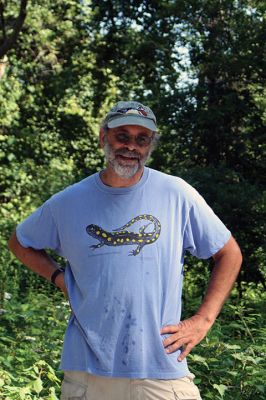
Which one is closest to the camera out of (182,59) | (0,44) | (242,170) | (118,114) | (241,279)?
(118,114)

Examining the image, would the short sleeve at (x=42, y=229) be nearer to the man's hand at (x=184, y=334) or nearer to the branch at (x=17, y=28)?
the man's hand at (x=184, y=334)

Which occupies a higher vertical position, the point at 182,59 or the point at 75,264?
the point at 182,59

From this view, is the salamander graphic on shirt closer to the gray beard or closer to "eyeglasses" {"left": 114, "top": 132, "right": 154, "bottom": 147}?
the gray beard

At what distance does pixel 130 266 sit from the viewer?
111 inches

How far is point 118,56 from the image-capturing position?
17703mm

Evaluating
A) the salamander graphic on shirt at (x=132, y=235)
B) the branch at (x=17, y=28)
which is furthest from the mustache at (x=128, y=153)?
the branch at (x=17, y=28)

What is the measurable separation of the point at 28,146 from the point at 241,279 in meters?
9.62

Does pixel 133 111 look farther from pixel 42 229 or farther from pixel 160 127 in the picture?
pixel 160 127

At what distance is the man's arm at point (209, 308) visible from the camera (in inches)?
111

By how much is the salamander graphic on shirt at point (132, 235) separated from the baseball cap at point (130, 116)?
1.21ft

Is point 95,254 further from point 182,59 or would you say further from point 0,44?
point 0,44

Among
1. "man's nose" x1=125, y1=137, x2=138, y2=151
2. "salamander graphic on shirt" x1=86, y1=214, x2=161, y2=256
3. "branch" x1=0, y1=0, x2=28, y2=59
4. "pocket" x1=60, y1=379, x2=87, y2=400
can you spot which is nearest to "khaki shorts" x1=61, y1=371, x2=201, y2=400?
"pocket" x1=60, y1=379, x2=87, y2=400

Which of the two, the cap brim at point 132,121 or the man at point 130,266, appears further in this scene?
the cap brim at point 132,121

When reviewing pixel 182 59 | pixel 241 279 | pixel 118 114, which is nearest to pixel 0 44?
pixel 182 59
